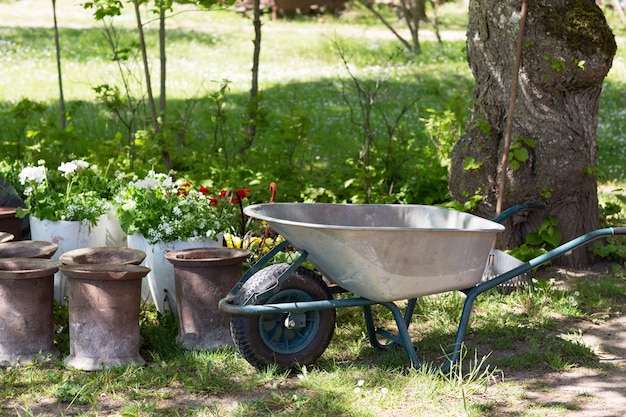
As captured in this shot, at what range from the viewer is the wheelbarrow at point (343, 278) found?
3.88 m

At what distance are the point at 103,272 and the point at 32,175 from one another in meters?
1.34

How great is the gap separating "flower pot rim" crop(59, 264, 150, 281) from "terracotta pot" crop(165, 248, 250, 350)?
257 millimetres

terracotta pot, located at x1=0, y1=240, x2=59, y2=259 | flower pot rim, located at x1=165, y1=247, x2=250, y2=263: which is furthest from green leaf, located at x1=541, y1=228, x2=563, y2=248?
terracotta pot, located at x1=0, y1=240, x2=59, y2=259

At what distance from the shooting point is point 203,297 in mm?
4445

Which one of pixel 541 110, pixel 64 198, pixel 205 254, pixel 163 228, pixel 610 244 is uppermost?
pixel 541 110

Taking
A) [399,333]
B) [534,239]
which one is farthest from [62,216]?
[534,239]

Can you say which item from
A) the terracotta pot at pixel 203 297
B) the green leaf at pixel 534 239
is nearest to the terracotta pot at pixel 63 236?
the terracotta pot at pixel 203 297

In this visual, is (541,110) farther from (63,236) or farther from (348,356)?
(63,236)

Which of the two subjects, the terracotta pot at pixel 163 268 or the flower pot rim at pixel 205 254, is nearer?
the flower pot rim at pixel 205 254

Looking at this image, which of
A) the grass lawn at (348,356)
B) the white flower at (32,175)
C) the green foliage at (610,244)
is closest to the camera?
the grass lawn at (348,356)

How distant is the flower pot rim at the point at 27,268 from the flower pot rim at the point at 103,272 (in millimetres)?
75

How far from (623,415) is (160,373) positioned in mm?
2035

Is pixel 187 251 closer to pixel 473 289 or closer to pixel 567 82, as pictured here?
pixel 473 289

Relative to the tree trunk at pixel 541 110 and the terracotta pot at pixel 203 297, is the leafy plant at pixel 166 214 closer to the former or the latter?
the terracotta pot at pixel 203 297
